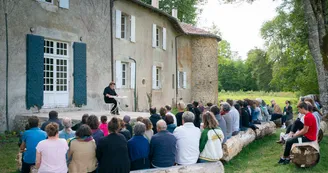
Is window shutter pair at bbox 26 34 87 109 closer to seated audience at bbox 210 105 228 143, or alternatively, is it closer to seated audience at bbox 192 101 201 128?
seated audience at bbox 192 101 201 128

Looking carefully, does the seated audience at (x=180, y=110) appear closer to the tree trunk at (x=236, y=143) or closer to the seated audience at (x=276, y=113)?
the tree trunk at (x=236, y=143)

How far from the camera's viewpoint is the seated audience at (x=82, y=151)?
472 centimetres

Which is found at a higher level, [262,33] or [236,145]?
[262,33]

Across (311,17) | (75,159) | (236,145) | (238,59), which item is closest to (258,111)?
(236,145)

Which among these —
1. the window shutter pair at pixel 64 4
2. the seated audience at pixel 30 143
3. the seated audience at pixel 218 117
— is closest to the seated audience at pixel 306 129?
the seated audience at pixel 218 117

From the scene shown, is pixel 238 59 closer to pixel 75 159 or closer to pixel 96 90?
pixel 96 90

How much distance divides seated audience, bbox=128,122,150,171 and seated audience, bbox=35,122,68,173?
4.08ft

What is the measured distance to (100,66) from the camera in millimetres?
14156

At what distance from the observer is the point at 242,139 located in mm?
9109

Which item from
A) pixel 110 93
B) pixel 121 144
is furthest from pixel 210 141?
pixel 110 93

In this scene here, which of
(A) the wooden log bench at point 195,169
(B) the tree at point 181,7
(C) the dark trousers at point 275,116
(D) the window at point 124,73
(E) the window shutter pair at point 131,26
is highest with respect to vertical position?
(B) the tree at point 181,7

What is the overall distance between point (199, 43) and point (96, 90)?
39.7 feet

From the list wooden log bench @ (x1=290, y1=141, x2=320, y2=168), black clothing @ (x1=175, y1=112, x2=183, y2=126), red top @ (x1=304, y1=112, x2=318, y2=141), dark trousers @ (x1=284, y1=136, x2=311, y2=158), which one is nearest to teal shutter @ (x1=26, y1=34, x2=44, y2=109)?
black clothing @ (x1=175, y1=112, x2=183, y2=126)

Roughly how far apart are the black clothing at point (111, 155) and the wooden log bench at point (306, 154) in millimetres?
3946
